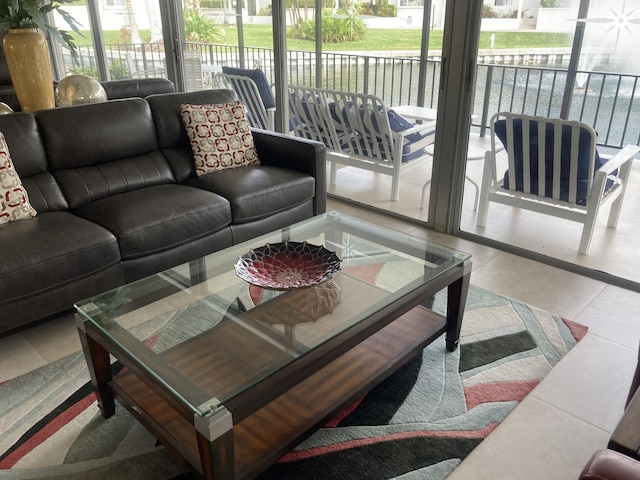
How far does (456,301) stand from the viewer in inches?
82.2

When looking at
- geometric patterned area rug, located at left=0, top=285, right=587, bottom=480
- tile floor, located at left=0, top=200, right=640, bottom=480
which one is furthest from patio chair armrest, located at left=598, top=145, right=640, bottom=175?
geometric patterned area rug, located at left=0, top=285, right=587, bottom=480

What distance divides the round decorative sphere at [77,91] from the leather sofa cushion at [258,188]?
750 millimetres

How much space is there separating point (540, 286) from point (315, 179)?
1.40 meters

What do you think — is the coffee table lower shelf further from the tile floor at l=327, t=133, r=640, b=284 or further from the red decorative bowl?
the tile floor at l=327, t=133, r=640, b=284

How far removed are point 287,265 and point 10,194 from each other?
1.38 meters

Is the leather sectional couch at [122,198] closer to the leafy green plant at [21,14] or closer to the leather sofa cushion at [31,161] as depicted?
the leather sofa cushion at [31,161]

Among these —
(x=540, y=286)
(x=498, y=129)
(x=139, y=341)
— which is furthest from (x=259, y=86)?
(x=139, y=341)

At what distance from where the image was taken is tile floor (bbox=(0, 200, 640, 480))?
168cm

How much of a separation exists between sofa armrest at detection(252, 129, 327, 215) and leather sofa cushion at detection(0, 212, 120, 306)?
1254 millimetres

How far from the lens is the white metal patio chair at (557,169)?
9.48 ft

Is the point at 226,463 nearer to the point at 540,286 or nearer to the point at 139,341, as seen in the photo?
the point at 139,341

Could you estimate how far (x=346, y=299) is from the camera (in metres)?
1.84

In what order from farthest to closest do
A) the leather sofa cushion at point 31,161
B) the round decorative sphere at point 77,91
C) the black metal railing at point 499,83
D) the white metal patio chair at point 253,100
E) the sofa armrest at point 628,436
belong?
1. the white metal patio chair at point 253,100
2. the round decorative sphere at point 77,91
3. the black metal railing at point 499,83
4. the leather sofa cushion at point 31,161
5. the sofa armrest at point 628,436

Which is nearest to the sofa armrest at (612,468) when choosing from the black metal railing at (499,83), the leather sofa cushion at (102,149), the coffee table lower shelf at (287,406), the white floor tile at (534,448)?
the white floor tile at (534,448)
